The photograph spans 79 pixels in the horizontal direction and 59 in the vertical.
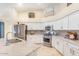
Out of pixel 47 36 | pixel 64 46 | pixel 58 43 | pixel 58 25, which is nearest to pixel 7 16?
pixel 47 36

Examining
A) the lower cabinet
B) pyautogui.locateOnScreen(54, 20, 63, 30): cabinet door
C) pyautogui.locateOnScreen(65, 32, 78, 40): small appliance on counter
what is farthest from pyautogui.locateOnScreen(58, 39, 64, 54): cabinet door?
pyautogui.locateOnScreen(54, 20, 63, 30): cabinet door

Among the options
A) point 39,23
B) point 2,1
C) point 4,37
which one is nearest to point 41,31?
point 39,23

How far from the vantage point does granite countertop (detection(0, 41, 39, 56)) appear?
5.66 ft

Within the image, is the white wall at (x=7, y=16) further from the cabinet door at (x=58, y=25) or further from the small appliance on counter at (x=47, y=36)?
the cabinet door at (x=58, y=25)

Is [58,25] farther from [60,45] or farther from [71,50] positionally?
[71,50]

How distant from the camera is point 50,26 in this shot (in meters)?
2.01

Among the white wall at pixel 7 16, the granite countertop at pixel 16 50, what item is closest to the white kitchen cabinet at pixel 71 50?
the granite countertop at pixel 16 50

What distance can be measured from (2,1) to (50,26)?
84 centimetres

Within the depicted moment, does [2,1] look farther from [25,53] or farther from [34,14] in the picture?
[25,53]

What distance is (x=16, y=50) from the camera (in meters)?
1.84

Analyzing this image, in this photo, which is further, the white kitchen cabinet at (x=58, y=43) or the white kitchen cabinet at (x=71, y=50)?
the white kitchen cabinet at (x=58, y=43)

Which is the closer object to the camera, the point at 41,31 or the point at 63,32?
the point at 41,31

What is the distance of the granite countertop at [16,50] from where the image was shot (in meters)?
1.73

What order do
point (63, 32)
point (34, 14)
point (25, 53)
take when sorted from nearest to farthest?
point (25, 53), point (34, 14), point (63, 32)
